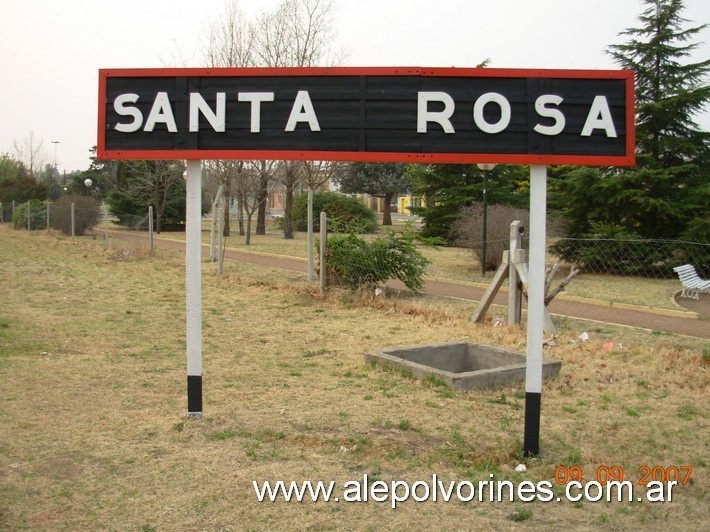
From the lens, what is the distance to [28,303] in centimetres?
1153

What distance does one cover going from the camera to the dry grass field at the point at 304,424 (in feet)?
13.2

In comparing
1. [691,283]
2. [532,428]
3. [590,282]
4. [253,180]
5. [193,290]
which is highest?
[253,180]

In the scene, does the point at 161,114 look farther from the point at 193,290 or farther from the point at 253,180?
the point at 253,180

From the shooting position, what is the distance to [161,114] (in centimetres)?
529

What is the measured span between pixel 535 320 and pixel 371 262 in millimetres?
8051

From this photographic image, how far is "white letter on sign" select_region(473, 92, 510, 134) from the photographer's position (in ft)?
16.4

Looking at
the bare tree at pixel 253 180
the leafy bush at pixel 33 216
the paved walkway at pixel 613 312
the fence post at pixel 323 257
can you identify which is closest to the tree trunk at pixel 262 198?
the bare tree at pixel 253 180

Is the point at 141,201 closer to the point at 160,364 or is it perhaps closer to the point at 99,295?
the point at 99,295

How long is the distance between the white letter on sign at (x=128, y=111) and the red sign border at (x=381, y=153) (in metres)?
0.11

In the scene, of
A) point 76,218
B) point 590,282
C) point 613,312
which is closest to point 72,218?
point 76,218

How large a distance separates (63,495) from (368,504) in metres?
1.72

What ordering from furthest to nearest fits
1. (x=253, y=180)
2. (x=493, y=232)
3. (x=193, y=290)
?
(x=253, y=180)
(x=493, y=232)
(x=193, y=290)

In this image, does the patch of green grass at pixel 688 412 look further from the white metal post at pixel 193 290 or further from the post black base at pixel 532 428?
the white metal post at pixel 193 290

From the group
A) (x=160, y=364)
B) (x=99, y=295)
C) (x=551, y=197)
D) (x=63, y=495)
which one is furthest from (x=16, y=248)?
(x=63, y=495)
